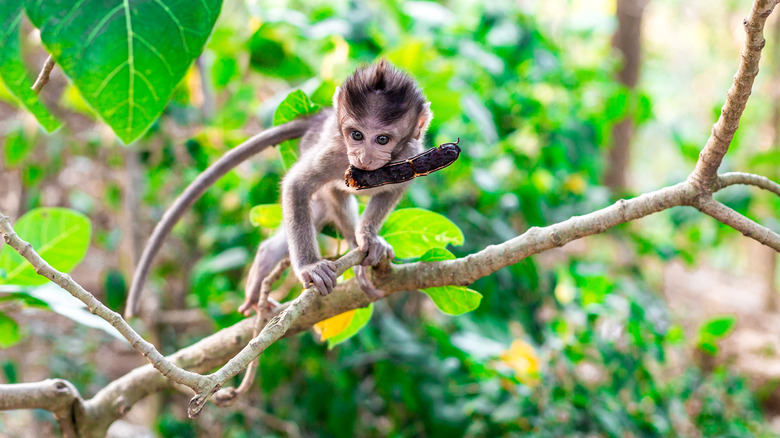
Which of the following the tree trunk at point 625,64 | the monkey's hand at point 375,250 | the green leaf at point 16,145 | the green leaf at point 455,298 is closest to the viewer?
the green leaf at point 455,298

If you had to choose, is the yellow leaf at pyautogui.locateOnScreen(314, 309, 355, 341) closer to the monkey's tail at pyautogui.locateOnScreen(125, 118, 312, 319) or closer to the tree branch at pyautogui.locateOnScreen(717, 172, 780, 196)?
the monkey's tail at pyautogui.locateOnScreen(125, 118, 312, 319)

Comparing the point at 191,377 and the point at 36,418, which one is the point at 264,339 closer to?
the point at 191,377

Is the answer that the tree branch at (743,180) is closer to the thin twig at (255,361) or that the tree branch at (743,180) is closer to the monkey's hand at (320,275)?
the monkey's hand at (320,275)

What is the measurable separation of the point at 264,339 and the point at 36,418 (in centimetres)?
293

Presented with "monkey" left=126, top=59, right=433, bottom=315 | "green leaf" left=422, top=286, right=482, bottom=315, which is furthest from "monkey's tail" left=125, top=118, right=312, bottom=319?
"green leaf" left=422, top=286, right=482, bottom=315

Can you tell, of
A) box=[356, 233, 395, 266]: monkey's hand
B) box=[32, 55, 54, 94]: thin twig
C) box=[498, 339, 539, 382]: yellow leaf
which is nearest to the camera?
box=[32, 55, 54, 94]: thin twig

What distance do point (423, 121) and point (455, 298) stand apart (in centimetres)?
61

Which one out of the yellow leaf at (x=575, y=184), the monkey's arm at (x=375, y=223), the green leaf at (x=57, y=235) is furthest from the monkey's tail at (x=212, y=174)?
the yellow leaf at (x=575, y=184)

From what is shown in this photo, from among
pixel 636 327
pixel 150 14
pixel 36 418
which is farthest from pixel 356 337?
pixel 150 14

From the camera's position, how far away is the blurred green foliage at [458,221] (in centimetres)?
256

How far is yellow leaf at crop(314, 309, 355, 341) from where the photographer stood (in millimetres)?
1561

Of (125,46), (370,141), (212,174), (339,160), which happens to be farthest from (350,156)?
(125,46)

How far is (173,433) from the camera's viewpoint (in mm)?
3086

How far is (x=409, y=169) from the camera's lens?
134 centimetres
